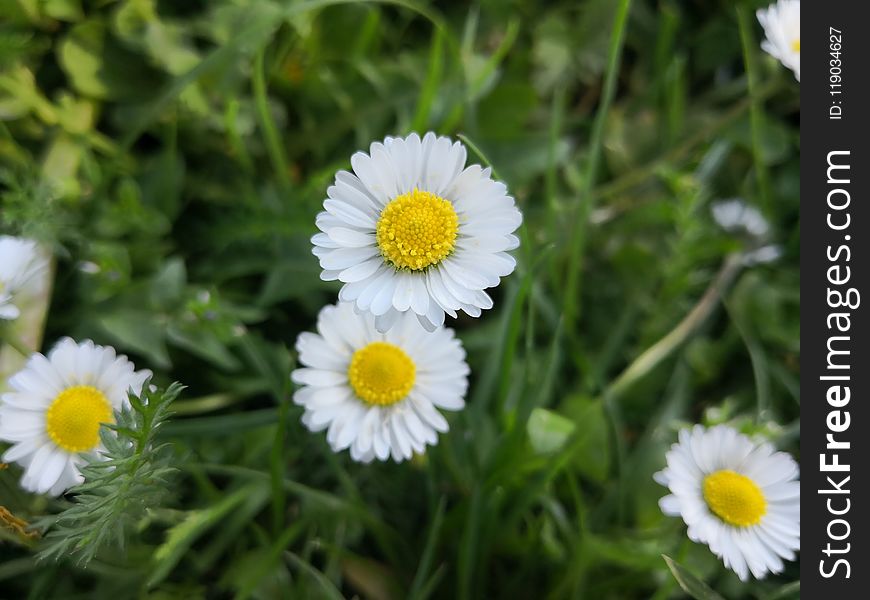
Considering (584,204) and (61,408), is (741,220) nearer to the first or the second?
(584,204)

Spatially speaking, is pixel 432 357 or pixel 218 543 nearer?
pixel 432 357

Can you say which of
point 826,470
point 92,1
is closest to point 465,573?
point 826,470

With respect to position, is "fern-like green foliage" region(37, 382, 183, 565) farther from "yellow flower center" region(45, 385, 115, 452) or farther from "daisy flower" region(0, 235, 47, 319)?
"daisy flower" region(0, 235, 47, 319)

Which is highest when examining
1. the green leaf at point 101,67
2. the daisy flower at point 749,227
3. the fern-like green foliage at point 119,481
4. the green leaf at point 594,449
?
the daisy flower at point 749,227

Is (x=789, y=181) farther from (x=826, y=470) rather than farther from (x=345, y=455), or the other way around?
(x=345, y=455)

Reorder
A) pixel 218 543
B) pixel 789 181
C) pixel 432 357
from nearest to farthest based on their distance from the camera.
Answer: pixel 432 357 < pixel 218 543 < pixel 789 181

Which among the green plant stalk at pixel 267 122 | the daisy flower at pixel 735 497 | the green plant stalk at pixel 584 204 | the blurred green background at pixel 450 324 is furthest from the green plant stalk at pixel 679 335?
the green plant stalk at pixel 267 122

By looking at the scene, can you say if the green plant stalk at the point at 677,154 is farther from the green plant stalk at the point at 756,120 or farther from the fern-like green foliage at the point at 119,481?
the fern-like green foliage at the point at 119,481
